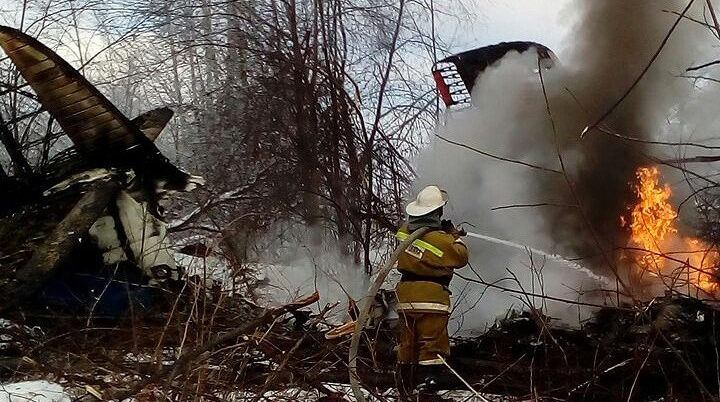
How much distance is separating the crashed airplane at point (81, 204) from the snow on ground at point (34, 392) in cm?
196

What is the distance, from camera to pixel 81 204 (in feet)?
22.7

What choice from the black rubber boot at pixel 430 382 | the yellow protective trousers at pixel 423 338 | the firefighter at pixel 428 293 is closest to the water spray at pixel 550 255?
the firefighter at pixel 428 293

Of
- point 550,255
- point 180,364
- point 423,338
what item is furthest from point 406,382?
point 550,255

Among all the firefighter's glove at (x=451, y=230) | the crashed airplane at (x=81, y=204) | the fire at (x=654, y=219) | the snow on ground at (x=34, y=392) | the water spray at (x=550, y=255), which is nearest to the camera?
the snow on ground at (x=34, y=392)

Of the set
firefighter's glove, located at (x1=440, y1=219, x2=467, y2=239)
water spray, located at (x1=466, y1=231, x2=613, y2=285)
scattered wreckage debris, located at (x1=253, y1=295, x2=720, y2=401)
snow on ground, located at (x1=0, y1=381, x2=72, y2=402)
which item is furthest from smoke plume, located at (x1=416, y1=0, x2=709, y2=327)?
snow on ground, located at (x1=0, y1=381, x2=72, y2=402)

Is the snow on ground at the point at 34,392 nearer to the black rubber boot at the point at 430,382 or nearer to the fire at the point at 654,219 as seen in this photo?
the black rubber boot at the point at 430,382

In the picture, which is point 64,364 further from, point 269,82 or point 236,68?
point 236,68

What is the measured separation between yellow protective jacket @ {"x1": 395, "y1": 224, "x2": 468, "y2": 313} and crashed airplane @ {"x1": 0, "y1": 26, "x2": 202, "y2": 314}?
2.65 metres

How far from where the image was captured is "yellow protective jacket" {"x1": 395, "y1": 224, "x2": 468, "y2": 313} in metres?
5.32

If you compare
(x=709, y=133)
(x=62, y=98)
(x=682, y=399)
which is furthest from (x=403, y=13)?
(x=682, y=399)

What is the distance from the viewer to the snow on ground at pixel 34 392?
4191 mm

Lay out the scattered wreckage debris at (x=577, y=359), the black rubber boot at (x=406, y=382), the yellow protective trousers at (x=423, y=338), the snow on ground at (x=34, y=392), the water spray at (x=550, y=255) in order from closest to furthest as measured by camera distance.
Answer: the snow on ground at (x=34, y=392) → the black rubber boot at (x=406, y=382) → the scattered wreckage debris at (x=577, y=359) → the yellow protective trousers at (x=423, y=338) → the water spray at (x=550, y=255)

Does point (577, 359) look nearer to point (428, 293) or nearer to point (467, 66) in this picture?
point (428, 293)

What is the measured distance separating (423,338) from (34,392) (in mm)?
2716
